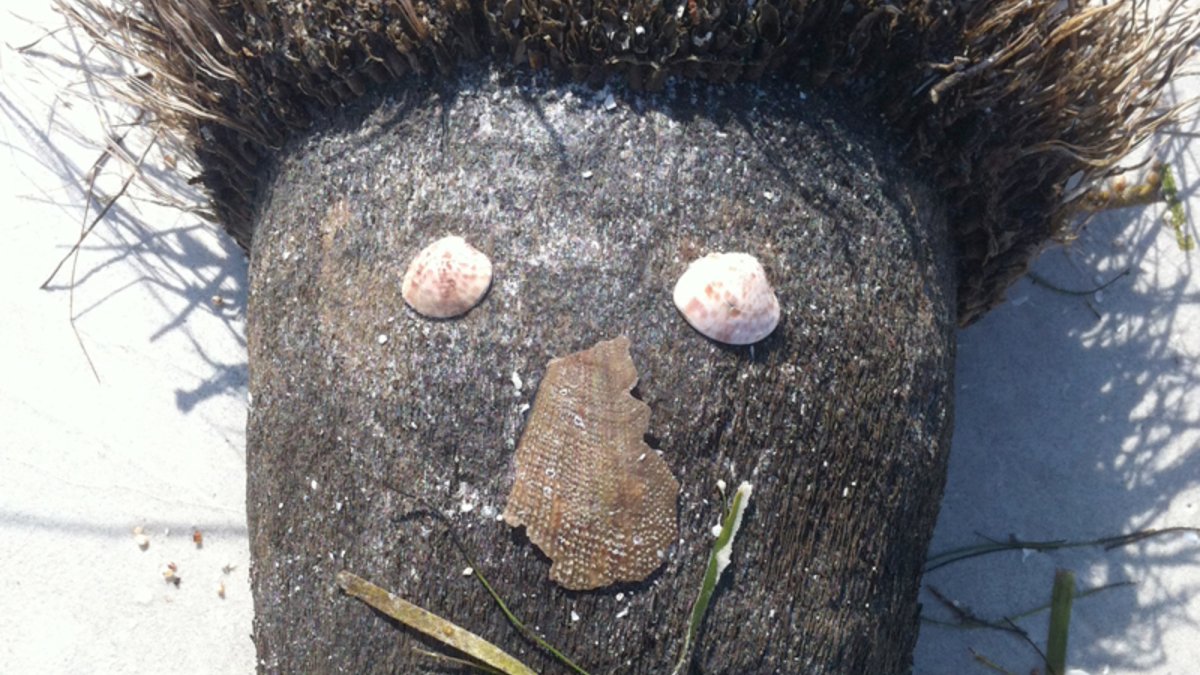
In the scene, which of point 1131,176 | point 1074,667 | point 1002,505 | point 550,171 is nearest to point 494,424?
point 550,171

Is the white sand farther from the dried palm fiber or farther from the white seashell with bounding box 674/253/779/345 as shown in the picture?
the white seashell with bounding box 674/253/779/345

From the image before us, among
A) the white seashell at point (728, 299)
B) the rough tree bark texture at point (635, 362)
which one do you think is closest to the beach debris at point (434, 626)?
the rough tree bark texture at point (635, 362)

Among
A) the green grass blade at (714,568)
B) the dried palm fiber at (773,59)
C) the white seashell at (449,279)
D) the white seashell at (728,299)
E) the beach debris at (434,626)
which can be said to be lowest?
the beach debris at (434,626)

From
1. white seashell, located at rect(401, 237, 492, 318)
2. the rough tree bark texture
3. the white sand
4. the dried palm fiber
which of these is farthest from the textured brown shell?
the white sand

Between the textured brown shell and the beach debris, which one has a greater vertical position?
the textured brown shell

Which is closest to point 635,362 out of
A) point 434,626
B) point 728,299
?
point 728,299

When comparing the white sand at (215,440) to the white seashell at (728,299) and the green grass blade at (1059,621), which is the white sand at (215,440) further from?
the white seashell at (728,299)
